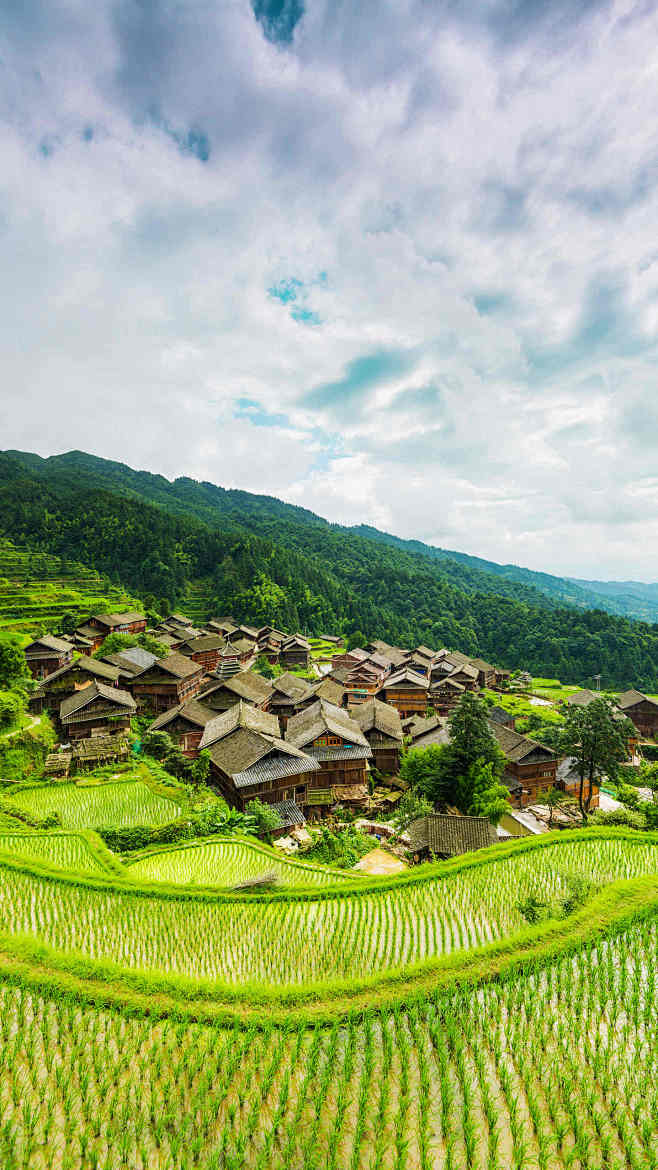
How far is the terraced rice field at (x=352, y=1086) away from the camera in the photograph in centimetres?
471

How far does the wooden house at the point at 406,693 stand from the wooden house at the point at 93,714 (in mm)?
31289

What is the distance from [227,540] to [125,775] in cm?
10105

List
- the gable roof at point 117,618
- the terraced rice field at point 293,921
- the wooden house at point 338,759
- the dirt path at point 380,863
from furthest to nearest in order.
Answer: the gable roof at point 117,618, the wooden house at point 338,759, the dirt path at point 380,863, the terraced rice field at point 293,921

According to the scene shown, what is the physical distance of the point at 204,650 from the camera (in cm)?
6153

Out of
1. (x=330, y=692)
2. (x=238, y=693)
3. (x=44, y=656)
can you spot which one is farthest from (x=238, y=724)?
(x=44, y=656)

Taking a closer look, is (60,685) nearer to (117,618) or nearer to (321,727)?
(321,727)

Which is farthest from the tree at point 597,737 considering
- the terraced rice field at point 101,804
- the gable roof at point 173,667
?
the gable roof at point 173,667

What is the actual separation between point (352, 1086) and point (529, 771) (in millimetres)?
37047

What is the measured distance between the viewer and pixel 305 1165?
450 centimetres

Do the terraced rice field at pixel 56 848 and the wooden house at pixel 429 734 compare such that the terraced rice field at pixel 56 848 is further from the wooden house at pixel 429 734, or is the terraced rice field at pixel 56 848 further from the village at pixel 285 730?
the wooden house at pixel 429 734

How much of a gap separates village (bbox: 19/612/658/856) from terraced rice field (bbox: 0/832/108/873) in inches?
369

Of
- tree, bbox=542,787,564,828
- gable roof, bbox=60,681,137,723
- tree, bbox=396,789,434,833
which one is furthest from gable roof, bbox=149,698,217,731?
tree, bbox=542,787,564,828

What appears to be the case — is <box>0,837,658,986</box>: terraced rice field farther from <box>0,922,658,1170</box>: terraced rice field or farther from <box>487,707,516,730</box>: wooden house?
<box>487,707,516,730</box>: wooden house

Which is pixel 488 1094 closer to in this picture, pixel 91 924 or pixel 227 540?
pixel 91 924
